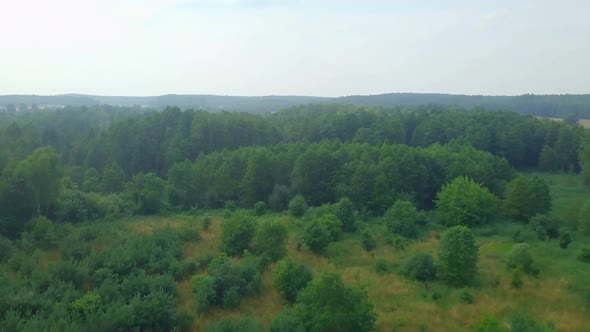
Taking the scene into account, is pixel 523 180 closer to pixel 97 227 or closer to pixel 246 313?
pixel 246 313

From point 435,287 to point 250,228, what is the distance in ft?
30.4

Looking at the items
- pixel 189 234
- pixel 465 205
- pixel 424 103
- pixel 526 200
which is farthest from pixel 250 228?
pixel 424 103

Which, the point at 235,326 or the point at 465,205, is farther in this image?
the point at 465,205

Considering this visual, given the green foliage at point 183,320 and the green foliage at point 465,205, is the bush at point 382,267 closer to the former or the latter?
the green foliage at point 183,320

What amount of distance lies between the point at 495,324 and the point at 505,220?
2130cm

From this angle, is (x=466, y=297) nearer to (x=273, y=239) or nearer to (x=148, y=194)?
(x=273, y=239)

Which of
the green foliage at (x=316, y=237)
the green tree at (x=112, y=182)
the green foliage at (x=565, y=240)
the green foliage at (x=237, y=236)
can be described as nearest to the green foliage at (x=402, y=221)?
the green foliage at (x=316, y=237)

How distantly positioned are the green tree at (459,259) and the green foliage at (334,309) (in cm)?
660

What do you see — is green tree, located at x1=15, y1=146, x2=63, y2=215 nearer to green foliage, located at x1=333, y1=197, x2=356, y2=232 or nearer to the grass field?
the grass field

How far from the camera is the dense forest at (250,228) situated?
15414mm

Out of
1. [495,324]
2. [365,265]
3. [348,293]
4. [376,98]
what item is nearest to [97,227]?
[365,265]

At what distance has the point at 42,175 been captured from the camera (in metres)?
26.9

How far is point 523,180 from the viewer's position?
32.2 meters

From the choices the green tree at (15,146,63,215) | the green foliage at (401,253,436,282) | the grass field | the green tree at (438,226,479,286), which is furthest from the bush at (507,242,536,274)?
the green tree at (15,146,63,215)
